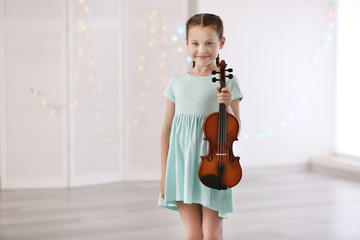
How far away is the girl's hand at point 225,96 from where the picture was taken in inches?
69.7

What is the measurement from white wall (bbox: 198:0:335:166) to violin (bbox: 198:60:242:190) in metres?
3.40

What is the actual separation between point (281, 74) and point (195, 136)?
3.72 m

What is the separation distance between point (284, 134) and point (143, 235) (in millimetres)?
2646

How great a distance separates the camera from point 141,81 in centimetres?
493

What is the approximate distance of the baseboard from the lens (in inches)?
202

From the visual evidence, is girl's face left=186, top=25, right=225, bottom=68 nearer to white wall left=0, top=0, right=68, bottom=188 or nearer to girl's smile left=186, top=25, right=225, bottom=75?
girl's smile left=186, top=25, right=225, bottom=75

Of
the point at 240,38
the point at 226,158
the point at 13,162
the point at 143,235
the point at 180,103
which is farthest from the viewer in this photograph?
the point at 240,38

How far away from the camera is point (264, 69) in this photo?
17.5 ft

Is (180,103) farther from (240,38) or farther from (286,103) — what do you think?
(286,103)

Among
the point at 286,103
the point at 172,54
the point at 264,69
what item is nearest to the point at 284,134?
the point at 286,103

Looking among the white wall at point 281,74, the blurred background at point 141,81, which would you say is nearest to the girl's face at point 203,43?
the blurred background at point 141,81

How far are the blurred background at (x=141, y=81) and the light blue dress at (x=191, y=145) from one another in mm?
2880

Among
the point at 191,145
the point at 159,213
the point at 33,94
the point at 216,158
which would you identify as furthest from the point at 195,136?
the point at 33,94

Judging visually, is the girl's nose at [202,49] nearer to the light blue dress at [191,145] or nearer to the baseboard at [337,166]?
the light blue dress at [191,145]
